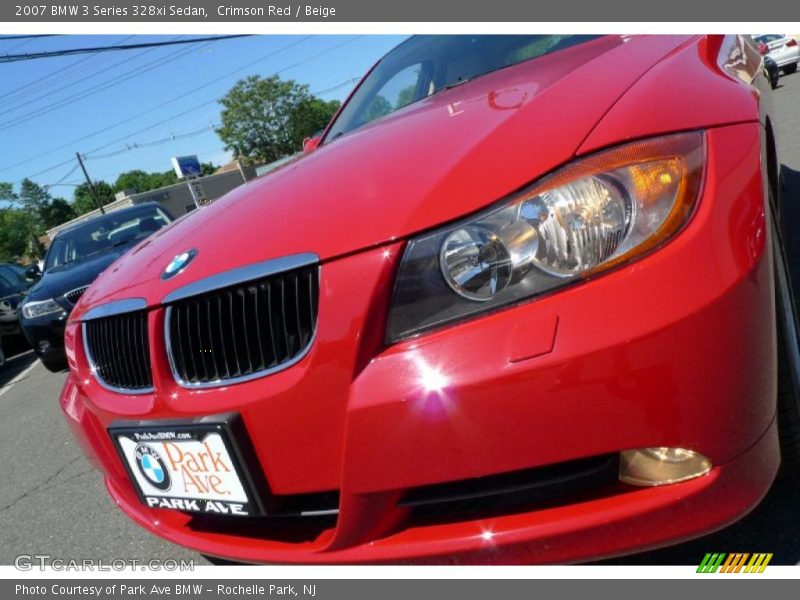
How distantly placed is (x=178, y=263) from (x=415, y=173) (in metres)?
0.73

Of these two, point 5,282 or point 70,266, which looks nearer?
point 70,266

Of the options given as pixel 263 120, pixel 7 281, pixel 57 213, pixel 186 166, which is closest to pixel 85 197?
pixel 57 213

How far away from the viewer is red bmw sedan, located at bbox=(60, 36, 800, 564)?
1107 millimetres

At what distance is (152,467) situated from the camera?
165 cm

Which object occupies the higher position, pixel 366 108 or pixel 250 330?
pixel 366 108

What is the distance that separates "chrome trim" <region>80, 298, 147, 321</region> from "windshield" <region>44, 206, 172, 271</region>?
448 centimetres

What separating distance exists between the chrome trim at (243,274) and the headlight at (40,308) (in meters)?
4.39

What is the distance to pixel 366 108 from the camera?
304 centimetres

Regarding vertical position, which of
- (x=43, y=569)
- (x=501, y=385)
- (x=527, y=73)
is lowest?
(x=43, y=569)

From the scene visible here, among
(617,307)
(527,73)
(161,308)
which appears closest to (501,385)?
(617,307)

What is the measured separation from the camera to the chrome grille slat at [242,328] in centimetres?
135

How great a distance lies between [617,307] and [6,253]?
8551 centimetres

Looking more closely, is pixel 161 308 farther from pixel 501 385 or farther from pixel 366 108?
pixel 366 108

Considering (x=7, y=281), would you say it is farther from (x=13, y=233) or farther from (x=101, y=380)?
(x=13, y=233)
